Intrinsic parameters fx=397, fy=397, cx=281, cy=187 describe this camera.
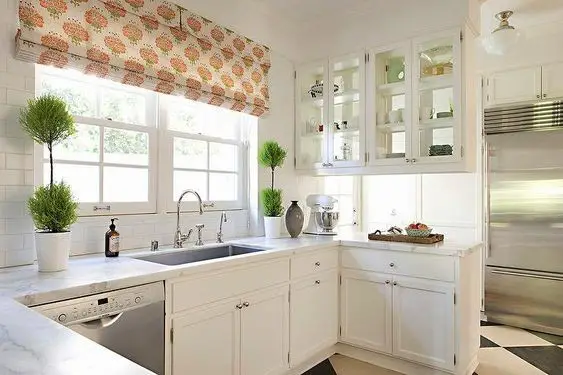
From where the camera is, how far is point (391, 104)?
312 centimetres

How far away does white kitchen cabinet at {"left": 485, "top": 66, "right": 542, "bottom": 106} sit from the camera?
3586mm

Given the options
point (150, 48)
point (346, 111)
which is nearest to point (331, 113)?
point (346, 111)

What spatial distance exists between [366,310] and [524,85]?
2572mm

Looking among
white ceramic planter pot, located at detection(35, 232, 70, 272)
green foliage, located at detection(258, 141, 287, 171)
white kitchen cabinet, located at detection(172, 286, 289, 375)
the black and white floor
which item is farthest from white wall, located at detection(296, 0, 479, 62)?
white ceramic planter pot, located at detection(35, 232, 70, 272)

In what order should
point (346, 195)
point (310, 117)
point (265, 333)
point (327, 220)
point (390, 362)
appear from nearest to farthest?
point (265, 333), point (390, 362), point (327, 220), point (310, 117), point (346, 195)

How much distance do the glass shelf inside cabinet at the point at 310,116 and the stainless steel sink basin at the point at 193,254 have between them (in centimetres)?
116

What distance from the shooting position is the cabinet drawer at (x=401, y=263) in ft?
A: 8.17

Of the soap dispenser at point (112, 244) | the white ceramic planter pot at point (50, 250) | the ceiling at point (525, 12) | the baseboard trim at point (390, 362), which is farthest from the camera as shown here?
the ceiling at point (525, 12)

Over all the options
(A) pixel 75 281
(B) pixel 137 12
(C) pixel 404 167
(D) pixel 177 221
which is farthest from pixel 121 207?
(C) pixel 404 167

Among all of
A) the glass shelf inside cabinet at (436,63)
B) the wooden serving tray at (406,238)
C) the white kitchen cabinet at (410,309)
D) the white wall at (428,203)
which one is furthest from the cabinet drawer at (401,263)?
the white wall at (428,203)

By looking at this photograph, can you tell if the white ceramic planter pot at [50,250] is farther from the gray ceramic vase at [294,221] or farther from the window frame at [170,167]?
the gray ceramic vase at [294,221]

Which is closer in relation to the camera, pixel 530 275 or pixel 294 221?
pixel 294 221

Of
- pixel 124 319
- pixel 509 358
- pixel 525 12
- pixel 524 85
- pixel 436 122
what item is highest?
pixel 525 12

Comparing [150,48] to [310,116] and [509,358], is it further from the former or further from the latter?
[509,358]
